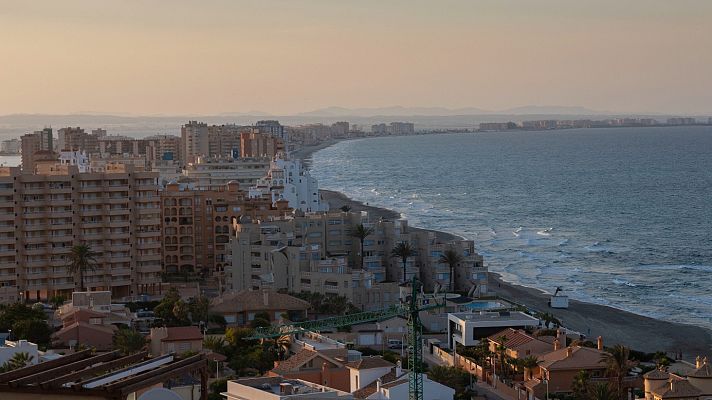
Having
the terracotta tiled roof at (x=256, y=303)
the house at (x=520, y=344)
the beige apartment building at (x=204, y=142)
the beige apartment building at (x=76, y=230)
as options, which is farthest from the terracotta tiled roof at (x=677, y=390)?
the beige apartment building at (x=204, y=142)

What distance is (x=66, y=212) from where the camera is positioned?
53.3 metres

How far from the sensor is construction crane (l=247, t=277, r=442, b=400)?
2712 cm

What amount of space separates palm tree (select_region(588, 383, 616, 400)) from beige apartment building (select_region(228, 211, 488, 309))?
711 inches

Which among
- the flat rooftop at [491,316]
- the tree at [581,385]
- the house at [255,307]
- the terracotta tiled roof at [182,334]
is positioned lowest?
the house at [255,307]

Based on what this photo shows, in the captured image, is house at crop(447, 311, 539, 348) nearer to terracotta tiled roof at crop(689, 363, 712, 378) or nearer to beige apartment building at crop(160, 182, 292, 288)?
terracotta tiled roof at crop(689, 363, 712, 378)

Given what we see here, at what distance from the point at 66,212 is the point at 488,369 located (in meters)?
23.7

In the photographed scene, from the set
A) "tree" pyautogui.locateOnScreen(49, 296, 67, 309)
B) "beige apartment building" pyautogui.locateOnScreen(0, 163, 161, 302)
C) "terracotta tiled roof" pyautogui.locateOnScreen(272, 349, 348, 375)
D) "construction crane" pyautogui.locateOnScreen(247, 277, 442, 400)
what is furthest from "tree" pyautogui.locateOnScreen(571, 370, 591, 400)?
"beige apartment building" pyautogui.locateOnScreen(0, 163, 161, 302)

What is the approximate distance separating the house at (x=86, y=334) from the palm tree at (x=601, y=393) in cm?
1427

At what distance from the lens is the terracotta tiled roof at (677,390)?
1064 inches

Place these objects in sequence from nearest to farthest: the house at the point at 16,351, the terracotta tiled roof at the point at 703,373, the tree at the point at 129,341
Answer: the terracotta tiled roof at the point at 703,373 < the house at the point at 16,351 < the tree at the point at 129,341

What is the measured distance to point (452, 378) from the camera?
32.8 meters

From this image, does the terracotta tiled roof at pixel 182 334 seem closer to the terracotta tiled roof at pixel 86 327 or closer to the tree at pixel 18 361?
the terracotta tiled roof at pixel 86 327

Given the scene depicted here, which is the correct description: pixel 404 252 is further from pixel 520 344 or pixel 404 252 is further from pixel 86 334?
pixel 86 334

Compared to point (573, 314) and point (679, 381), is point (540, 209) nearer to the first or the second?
point (573, 314)
